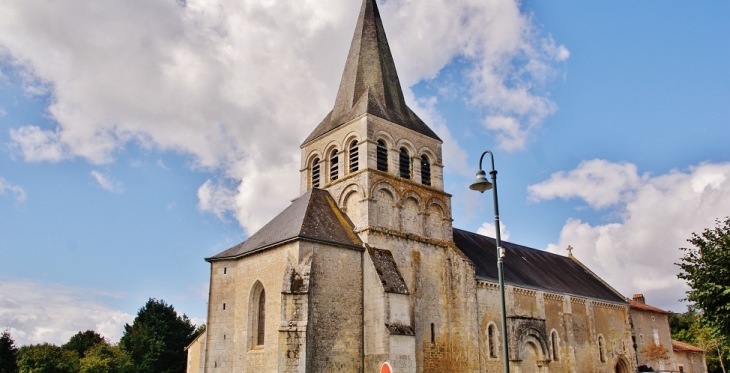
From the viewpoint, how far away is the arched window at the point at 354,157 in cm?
2629

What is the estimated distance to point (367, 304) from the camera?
22.7 metres

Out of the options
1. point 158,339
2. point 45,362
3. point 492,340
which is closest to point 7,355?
point 45,362

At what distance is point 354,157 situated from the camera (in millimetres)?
26656

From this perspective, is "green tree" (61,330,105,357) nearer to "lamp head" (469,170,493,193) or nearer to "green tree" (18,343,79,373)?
"green tree" (18,343,79,373)

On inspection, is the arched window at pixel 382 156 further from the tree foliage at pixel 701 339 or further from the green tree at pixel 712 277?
the tree foliage at pixel 701 339

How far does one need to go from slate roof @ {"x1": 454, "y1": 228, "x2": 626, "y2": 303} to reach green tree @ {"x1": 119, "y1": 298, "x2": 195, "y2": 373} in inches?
931

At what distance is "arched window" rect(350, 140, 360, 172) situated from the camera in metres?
26.3

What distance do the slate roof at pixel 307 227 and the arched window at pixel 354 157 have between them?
5.86ft

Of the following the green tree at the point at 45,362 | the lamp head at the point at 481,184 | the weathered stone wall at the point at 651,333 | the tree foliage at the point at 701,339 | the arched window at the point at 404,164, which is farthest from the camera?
the tree foliage at the point at 701,339

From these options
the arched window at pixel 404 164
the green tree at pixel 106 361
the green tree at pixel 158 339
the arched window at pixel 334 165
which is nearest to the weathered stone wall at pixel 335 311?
the arched window at pixel 334 165

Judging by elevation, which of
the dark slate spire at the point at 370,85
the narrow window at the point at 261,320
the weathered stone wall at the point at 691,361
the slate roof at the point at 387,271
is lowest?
the weathered stone wall at the point at 691,361

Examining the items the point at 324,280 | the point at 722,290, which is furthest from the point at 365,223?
the point at 722,290

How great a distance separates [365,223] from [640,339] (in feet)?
89.1

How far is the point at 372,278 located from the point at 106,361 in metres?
31.0
